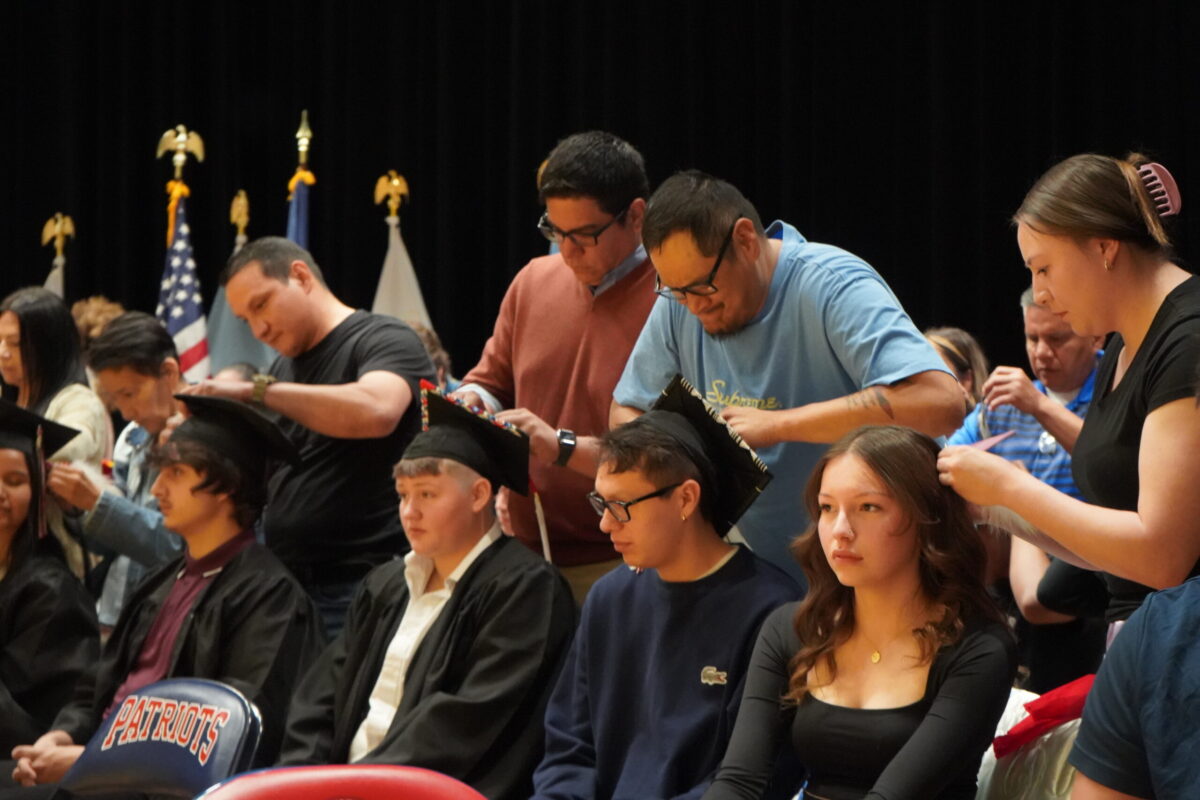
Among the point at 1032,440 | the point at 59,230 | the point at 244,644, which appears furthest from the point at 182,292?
the point at 1032,440

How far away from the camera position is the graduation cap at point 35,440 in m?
4.61

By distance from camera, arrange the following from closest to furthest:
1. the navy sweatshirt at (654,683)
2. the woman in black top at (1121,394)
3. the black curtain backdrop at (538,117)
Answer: the woman in black top at (1121,394) < the navy sweatshirt at (654,683) < the black curtain backdrop at (538,117)

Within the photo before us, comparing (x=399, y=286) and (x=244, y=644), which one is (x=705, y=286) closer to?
(x=244, y=644)

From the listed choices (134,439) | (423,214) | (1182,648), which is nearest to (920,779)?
(1182,648)

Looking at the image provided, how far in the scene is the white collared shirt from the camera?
3.62 metres

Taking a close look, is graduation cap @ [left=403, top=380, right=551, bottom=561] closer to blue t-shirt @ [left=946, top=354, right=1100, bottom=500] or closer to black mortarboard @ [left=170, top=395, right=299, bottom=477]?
black mortarboard @ [left=170, top=395, right=299, bottom=477]

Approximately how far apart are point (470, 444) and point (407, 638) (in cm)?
52

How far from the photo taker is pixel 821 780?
8.53 feet

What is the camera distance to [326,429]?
4.02 metres

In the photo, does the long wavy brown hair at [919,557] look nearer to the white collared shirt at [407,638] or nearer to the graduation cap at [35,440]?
the white collared shirt at [407,638]

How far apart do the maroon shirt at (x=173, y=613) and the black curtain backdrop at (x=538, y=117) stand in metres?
3.24

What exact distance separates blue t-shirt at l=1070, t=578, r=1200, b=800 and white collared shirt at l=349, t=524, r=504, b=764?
2.09 meters

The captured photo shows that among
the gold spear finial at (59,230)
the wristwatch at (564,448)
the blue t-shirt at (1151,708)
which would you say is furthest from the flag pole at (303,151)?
the blue t-shirt at (1151,708)

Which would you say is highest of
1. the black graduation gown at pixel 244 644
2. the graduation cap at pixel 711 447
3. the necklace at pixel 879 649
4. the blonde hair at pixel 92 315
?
the graduation cap at pixel 711 447
